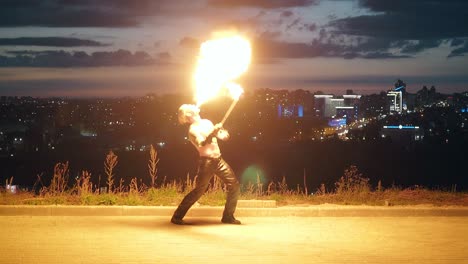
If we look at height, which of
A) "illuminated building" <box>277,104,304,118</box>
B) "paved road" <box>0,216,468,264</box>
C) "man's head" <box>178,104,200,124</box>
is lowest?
"paved road" <box>0,216,468,264</box>

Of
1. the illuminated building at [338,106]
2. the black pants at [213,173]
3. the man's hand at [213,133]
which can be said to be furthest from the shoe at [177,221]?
the illuminated building at [338,106]

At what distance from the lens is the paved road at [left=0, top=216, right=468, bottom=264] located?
7863 mm

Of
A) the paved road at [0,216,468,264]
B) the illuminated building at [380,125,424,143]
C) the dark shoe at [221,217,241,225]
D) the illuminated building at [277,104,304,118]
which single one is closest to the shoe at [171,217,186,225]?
the paved road at [0,216,468,264]

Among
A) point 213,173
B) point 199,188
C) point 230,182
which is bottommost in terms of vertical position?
point 199,188

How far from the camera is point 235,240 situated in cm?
894

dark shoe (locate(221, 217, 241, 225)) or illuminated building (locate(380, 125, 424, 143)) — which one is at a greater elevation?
dark shoe (locate(221, 217, 241, 225))

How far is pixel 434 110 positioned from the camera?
111m

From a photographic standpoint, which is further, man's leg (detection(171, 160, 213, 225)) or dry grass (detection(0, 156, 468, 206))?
dry grass (detection(0, 156, 468, 206))

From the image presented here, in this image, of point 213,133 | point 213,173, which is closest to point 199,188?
point 213,173

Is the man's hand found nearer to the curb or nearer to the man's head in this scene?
the man's head

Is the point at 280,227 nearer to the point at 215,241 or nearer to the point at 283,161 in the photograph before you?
the point at 215,241

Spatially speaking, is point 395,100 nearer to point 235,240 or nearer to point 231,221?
point 231,221

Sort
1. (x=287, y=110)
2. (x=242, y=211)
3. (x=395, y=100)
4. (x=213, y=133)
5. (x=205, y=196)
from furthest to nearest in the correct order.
Result: (x=395, y=100)
(x=287, y=110)
(x=205, y=196)
(x=242, y=211)
(x=213, y=133)

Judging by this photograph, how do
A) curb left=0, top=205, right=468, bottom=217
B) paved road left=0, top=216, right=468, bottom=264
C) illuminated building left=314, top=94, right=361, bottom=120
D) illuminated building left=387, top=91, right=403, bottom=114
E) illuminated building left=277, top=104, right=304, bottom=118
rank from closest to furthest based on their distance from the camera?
paved road left=0, top=216, right=468, bottom=264 → curb left=0, top=205, right=468, bottom=217 → illuminated building left=277, top=104, right=304, bottom=118 → illuminated building left=314, top=94, right=361, bottom=120 → illuminated building left=387, top=91, right=403, bottom=114
